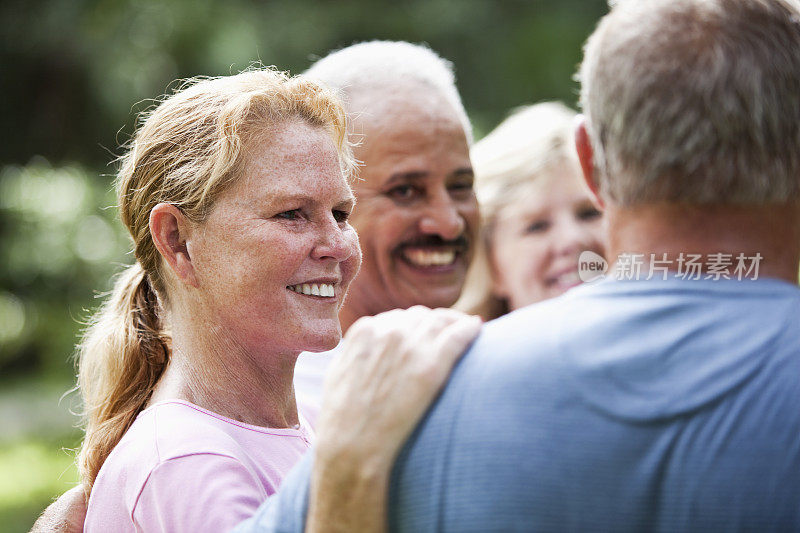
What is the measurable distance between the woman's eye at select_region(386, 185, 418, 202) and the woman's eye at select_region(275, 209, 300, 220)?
3.92ft

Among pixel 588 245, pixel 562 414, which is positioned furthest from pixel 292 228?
pixel 588 245

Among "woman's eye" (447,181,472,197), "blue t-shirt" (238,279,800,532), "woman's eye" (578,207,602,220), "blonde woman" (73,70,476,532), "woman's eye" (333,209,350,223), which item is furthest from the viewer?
"woman's eye" (578,207,602,220)

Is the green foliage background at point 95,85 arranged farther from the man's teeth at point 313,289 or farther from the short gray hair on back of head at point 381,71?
the man's teeth at point 313,289

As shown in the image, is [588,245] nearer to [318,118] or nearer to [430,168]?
[430,168]

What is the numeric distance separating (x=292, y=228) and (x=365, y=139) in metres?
1.24

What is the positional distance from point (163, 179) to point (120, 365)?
0.47m

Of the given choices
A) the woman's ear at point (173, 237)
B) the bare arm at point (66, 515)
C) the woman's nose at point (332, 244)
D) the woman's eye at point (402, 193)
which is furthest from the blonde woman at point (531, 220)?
the bare arm at point (66, 515)

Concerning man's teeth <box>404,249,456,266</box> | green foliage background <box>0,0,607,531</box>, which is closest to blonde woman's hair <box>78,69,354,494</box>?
man's teeth <box>404,249,456,266</box>

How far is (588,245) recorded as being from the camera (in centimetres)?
387

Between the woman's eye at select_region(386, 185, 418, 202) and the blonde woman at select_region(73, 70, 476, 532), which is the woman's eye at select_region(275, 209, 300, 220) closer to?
the blonde woman at select_region(73, 70, 476, 532)

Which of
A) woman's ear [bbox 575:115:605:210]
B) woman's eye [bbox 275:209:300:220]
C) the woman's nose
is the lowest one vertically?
A: the woman's nose

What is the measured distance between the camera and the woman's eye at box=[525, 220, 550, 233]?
402cm

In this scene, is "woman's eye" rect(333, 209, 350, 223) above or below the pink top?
above

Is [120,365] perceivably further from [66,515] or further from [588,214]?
[588,214]
